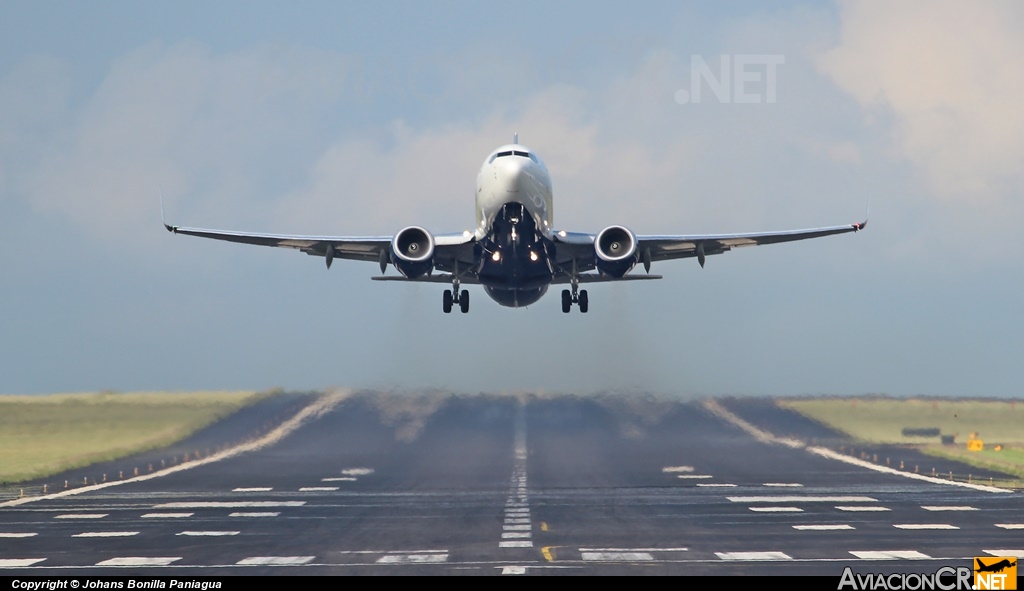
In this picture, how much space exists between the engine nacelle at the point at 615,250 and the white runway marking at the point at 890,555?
12736mm

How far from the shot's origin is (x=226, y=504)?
59656mm

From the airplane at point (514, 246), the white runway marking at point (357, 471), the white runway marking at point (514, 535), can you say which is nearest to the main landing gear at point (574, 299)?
the airplane at point (514, 246)

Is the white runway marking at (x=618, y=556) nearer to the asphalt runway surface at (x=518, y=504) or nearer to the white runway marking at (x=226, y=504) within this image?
the asphalt runway surface at (x=518, y=504)

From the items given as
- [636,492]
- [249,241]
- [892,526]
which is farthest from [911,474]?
[249,241]

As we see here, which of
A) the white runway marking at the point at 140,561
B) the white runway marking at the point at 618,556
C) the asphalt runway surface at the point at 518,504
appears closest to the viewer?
the white runway marking at the point at 140,561

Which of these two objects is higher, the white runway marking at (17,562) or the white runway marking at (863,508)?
the white runway marking at (863,508)

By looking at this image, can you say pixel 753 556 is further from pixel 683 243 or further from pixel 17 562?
pixel 17 562

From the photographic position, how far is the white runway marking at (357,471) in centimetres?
7344

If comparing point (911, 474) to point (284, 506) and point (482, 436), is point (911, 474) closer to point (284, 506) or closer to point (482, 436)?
point (482, 436)

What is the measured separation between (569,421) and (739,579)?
49.8 metres

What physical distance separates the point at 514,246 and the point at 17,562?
1957 cm

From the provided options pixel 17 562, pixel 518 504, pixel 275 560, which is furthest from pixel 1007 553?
pixel 17 562

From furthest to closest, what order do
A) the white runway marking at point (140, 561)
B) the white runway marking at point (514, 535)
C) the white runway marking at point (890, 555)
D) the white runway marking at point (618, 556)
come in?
the white runway marking at point (514, 535) < the white runway marking at point (890, 555) < the white runway marking at point (618, 556) < the white runway marking at point (140, 561)

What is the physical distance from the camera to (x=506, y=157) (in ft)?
156
